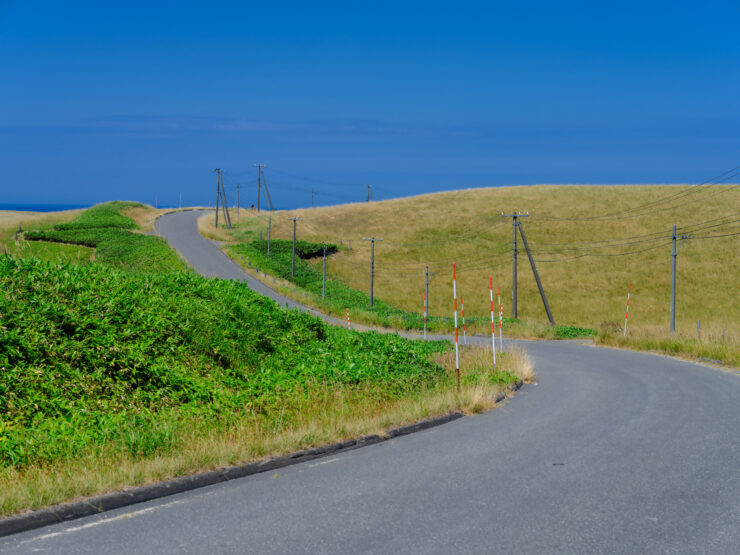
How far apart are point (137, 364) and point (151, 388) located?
45 centimetres

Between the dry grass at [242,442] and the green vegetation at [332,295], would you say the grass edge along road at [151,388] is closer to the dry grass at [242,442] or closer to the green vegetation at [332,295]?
the dry grass at [242,442]

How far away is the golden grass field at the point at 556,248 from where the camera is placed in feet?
199

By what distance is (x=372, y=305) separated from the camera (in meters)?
56.4

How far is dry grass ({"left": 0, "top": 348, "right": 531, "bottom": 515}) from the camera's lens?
6.32 metres

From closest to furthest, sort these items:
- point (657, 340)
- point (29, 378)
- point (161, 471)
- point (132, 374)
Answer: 1. point (161, 471)
2. point (29, 378)
3. point (132, 374)
4. point (657, 340)

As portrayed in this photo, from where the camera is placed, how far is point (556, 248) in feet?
259

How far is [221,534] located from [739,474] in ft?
18.4

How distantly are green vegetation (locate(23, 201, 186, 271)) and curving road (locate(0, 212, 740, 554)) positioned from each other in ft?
140

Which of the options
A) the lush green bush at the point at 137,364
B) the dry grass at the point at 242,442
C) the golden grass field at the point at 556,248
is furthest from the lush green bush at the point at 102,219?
the dry grass at the point at 242,442

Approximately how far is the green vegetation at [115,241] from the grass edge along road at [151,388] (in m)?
36.6

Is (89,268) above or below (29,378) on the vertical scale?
above

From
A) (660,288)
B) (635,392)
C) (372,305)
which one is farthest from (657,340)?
(660,288)

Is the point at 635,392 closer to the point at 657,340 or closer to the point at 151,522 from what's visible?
the point at 151,522

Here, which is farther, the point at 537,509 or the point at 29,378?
the point at 29,378
